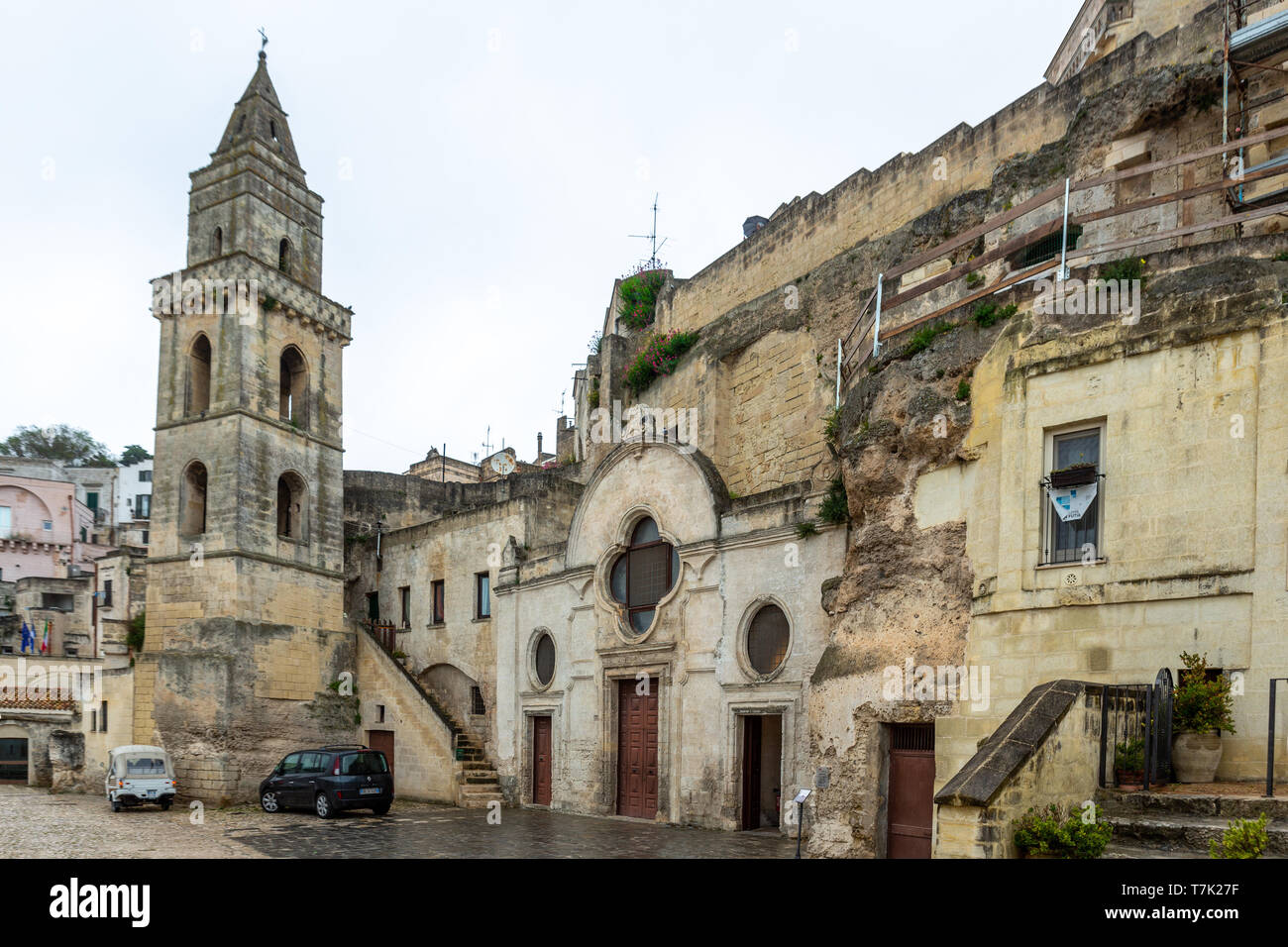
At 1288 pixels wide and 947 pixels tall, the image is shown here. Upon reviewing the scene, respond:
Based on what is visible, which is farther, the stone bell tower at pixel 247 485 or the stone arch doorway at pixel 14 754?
the stone arch doorway at pixel 14 754

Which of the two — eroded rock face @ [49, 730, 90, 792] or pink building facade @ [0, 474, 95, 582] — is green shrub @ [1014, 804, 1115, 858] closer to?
eroded rock face @ [49, 730, 90, 792]

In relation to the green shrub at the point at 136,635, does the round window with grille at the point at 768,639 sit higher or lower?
higher

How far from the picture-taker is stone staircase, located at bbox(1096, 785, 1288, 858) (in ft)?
23.9

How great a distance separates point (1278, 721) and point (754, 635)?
9.24 meters

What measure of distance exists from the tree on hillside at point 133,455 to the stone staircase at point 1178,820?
267 feet

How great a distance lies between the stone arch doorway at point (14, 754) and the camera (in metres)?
34.9

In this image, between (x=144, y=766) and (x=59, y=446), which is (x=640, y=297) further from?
(x=59, y=446)

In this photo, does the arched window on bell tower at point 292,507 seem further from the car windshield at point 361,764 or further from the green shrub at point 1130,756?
the green shrub at point 1130,756

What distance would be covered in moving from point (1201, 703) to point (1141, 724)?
51 centimetres

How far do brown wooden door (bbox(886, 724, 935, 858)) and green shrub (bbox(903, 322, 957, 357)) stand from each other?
455cm

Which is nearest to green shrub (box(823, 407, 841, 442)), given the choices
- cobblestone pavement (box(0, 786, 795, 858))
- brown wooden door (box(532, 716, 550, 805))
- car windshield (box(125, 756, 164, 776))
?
cobblestone pavement (box(0, 786, 795, 858))

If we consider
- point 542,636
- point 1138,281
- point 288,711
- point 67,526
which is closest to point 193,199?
point 288,711

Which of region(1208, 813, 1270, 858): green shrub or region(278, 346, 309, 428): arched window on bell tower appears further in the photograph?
region(278, 346, 309, 428): arched window on bell tower
